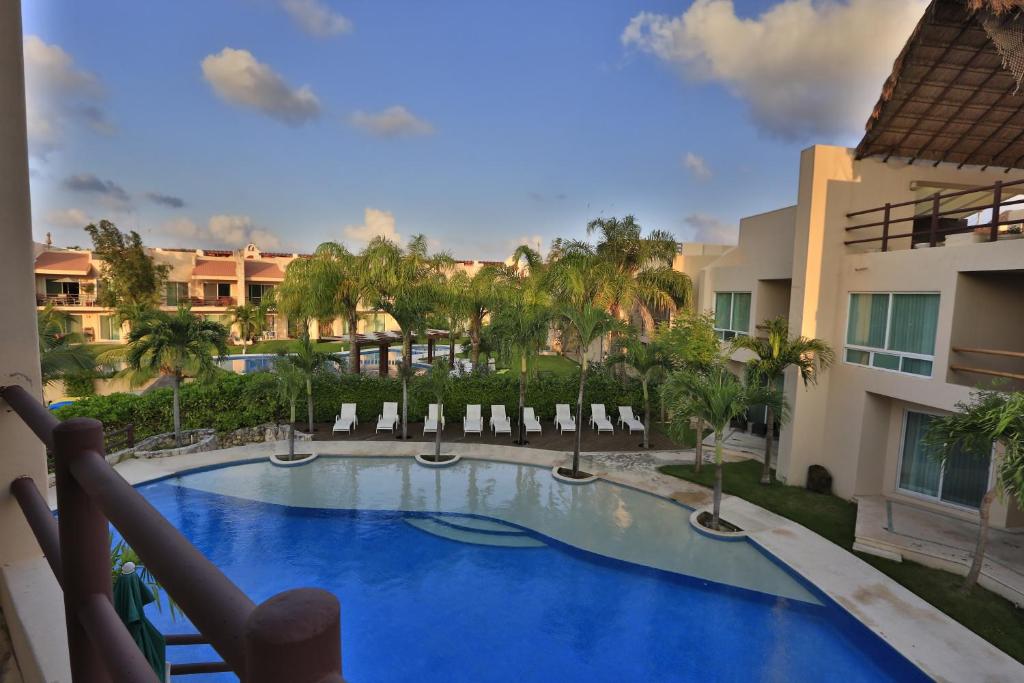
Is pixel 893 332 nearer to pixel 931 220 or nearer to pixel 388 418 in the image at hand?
pixel 931 220

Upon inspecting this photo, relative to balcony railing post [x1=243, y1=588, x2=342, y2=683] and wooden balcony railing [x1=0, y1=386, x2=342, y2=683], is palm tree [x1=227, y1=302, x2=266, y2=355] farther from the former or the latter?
balcony railing post [x1=243, y1=588, x2=342, y2=683]

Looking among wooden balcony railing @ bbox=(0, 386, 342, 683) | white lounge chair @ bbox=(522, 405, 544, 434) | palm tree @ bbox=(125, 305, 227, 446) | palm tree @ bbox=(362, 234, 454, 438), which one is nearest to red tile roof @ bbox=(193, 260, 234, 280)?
palm tree @ bbox=(362, 234, 454, 438)

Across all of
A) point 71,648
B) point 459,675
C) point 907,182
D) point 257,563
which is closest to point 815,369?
point 907,182

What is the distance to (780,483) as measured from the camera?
14.9m

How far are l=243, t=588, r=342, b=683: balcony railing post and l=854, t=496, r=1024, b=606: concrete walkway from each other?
42.0 feet

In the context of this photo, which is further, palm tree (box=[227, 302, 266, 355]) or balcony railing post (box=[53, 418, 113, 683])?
palm tree (box=[227, 302, 266, 355])

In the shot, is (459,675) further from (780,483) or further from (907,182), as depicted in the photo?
(907,182)

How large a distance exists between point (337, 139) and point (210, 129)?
8.25 m

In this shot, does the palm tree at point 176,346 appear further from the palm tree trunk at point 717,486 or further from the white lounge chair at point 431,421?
the palm tree trunk at point 717,486

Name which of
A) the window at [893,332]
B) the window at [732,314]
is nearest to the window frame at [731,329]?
the window at [732,314]

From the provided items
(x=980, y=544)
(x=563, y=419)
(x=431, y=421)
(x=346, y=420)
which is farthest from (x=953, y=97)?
(x=346, y=420)

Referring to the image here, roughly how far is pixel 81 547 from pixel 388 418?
18944 millimetres

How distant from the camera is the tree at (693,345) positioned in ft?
53.9

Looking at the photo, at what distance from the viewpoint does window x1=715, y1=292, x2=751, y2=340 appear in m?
19.6
